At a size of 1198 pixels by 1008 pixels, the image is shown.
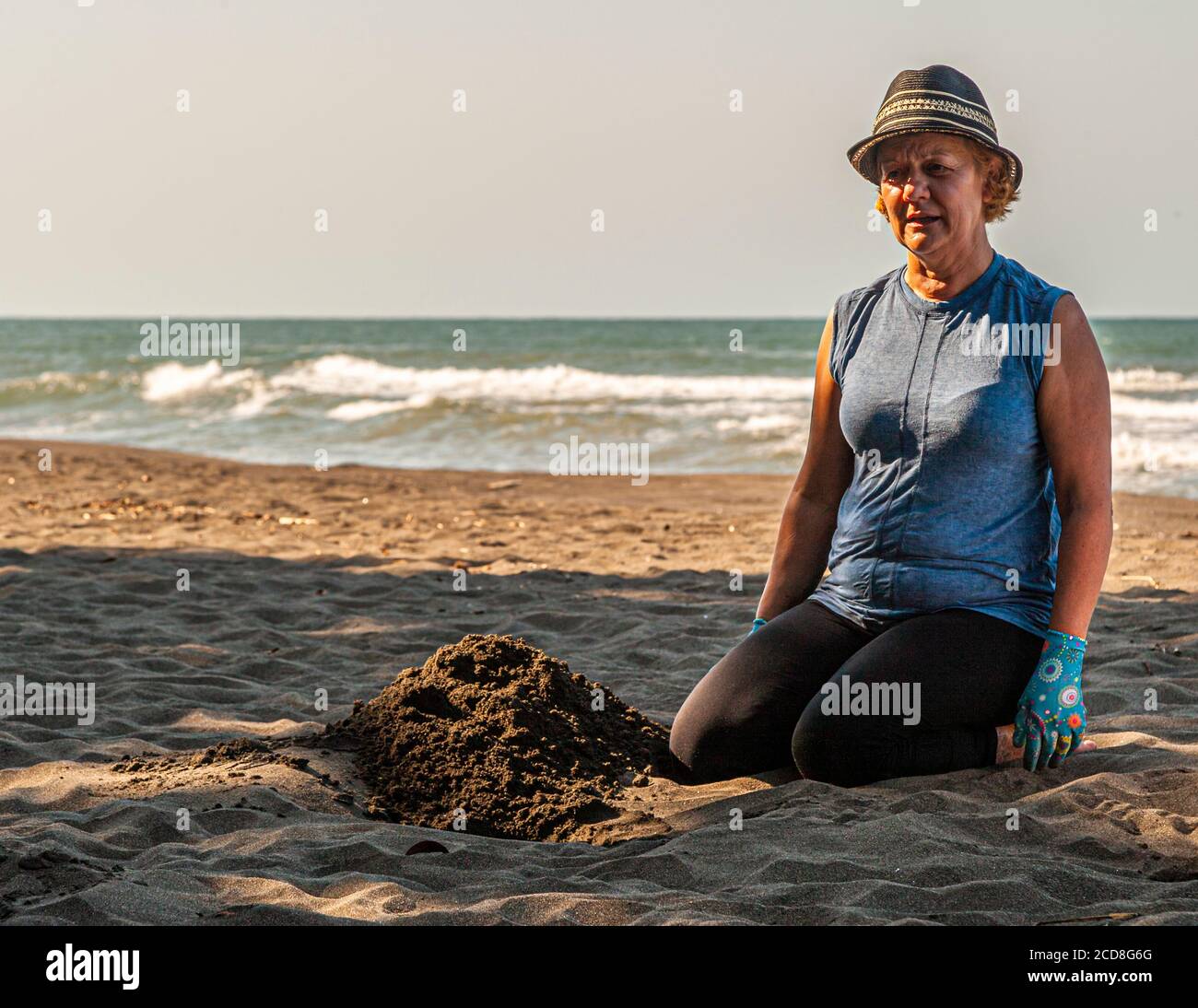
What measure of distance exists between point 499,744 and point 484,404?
48.2 feet

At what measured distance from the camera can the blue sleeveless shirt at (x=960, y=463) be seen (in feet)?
→ 10.4

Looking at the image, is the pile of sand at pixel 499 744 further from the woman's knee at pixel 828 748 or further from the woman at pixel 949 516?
the woman's knee at pixel 828 748

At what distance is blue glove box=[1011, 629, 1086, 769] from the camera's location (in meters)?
3.06

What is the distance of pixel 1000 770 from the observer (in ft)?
10.6

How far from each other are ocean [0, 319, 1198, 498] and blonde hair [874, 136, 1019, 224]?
769cm

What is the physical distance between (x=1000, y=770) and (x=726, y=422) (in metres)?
12.9

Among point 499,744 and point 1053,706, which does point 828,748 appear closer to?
point 1053,706

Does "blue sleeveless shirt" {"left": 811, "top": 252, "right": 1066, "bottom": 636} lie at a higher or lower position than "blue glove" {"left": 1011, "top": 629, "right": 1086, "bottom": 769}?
higher

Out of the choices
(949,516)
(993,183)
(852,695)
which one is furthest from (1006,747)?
(993,183)

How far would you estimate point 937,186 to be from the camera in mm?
3172

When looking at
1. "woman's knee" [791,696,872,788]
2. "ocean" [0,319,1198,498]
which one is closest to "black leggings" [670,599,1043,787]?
"woman's knee" [791,696,872,788]

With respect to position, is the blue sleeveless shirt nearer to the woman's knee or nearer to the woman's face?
the woman's face

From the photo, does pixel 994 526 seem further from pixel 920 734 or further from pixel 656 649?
pixel 656 649
